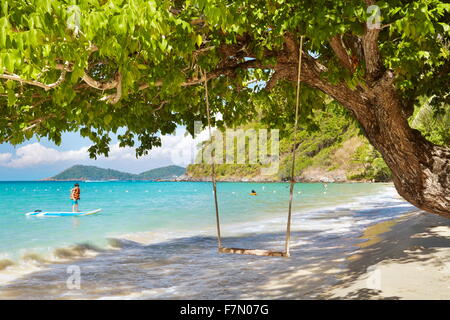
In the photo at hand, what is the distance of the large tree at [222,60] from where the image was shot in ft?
11.4

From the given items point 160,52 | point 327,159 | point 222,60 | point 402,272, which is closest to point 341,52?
point 222,60

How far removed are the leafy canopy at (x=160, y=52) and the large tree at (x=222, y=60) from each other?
0.02 meters

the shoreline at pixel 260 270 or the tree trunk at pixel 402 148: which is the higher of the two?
the tree trunk at pixel 402 148

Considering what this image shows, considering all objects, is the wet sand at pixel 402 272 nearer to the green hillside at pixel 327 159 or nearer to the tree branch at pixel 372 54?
the tree branch at pixel 372 54

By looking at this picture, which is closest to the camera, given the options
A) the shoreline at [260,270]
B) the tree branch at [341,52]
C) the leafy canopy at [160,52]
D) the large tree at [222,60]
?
the leafy canopy at [160,52]

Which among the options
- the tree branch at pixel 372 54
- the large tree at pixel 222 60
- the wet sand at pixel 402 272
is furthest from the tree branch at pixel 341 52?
the wet sand at pixel 402 272

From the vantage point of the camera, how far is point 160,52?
4.89 meters

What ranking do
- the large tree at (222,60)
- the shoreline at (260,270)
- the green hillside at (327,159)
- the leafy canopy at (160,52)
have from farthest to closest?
the green hillside at (327,159), the shoreline at (260,270), the large tree at (222,60), the leafy canopy at (160,52)

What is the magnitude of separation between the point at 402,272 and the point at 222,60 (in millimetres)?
4637

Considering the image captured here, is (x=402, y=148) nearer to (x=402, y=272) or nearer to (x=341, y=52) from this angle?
(x=341, y=52)

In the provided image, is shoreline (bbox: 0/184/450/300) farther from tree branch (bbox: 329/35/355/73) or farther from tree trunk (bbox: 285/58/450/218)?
tree branch (bbox: 329/35/355/73)

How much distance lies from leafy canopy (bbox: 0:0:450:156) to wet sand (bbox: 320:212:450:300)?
291 cm
